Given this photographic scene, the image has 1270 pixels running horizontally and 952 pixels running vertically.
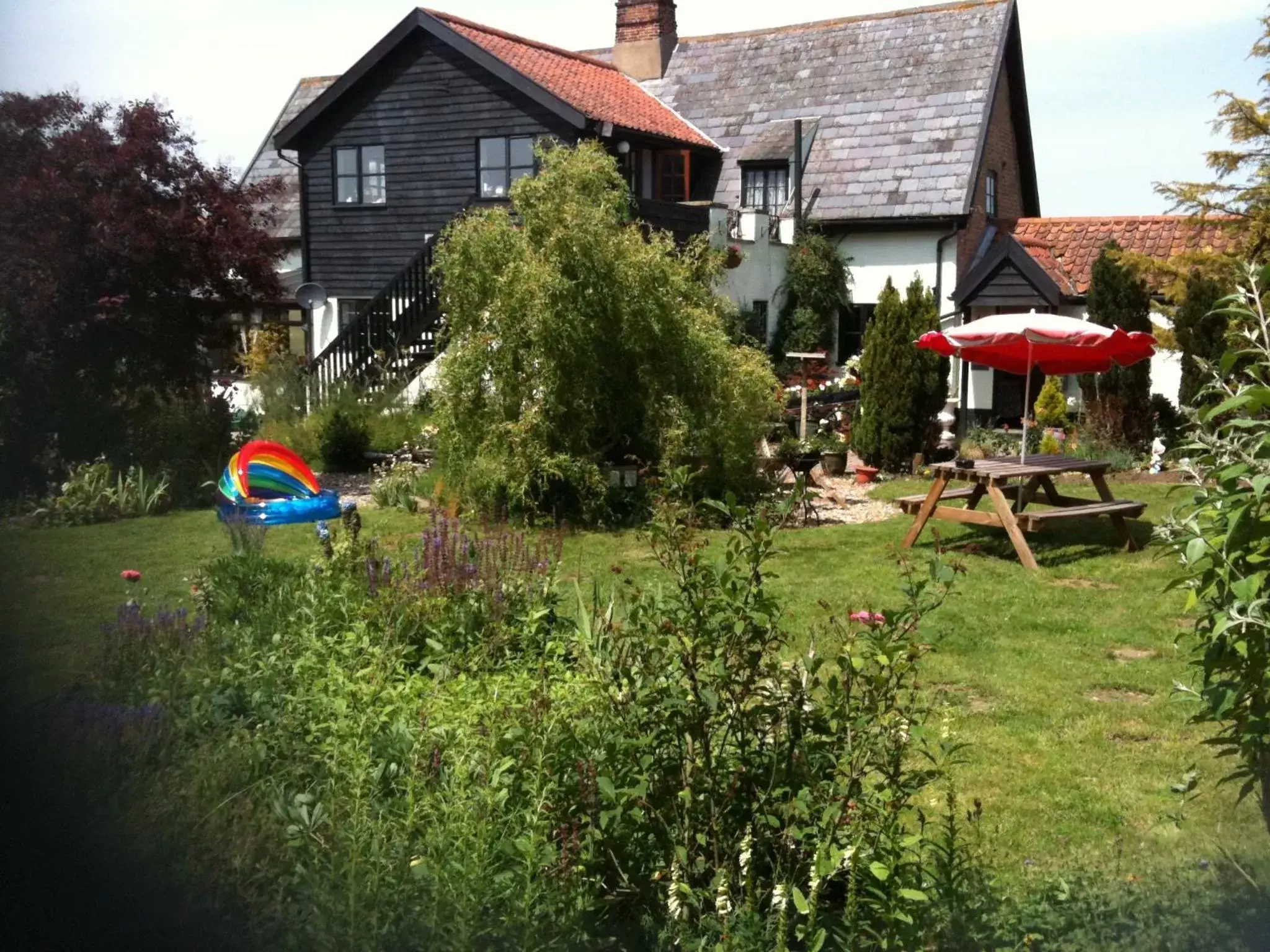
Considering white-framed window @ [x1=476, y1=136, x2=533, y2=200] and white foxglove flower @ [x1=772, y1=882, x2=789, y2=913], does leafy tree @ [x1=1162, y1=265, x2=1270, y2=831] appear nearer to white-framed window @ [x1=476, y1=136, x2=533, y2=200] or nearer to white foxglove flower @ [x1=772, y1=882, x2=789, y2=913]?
white foxglove flower @ [x1=772, y1=882, x2=789, y2=913]

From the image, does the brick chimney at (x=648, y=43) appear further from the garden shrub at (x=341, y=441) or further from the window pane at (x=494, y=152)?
the garden shrub at (x=341, y=441)

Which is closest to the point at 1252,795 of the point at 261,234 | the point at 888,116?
the point at 261,234

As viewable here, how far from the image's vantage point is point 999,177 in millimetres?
20078

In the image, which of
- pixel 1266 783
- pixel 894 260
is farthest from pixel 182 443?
pixel 894 260

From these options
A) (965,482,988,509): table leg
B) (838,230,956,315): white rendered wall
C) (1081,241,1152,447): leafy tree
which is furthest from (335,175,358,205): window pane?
(838,230,956,315): white rendered wall

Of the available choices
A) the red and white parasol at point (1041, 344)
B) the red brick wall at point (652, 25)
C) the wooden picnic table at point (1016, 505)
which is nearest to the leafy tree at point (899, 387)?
the red and white parasol at point (1041, 344)

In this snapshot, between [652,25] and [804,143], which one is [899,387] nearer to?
[652,25]

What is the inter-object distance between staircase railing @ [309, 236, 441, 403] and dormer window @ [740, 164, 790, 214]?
687 centimetres

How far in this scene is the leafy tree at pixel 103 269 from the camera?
11.8 ft

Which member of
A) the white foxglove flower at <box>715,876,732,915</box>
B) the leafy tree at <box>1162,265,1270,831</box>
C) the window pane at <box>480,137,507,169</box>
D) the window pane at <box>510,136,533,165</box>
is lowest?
the white foxglove flower at <box>715,876,732,915</box>

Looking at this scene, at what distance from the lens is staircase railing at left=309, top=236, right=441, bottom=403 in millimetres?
13844

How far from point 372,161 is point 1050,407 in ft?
37.3

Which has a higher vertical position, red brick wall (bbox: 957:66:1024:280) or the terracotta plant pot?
red brick wall (bbox: 957:66:1024:280)

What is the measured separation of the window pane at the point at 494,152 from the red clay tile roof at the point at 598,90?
2.38ft
